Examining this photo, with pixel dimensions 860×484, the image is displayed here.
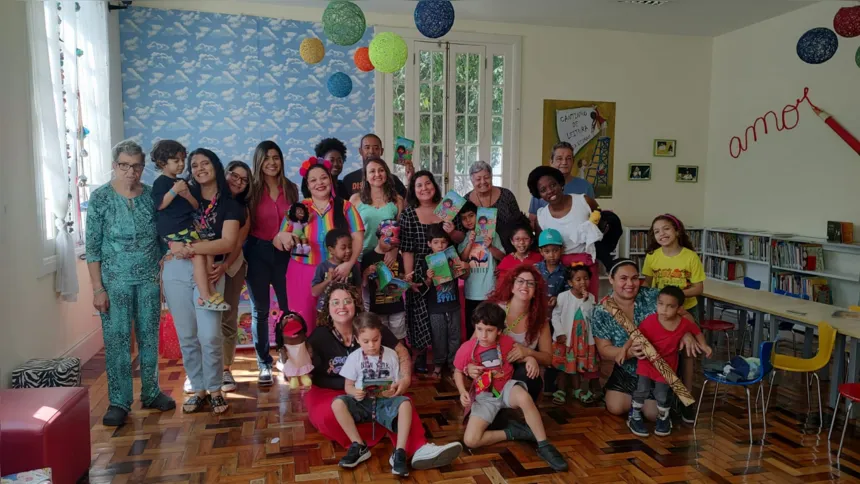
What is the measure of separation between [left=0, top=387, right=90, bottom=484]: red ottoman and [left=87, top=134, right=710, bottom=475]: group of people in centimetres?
76

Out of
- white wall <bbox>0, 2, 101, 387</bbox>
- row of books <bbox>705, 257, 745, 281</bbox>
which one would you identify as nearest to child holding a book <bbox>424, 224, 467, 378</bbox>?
white wall <bbox>0, 2, 101, 387</bbox>

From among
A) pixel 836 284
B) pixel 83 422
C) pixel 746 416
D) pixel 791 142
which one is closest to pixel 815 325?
pixel 746 416

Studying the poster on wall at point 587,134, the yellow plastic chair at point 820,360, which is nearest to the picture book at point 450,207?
the yellow plastic chair at point 820,360

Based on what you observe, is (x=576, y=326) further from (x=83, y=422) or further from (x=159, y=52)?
(x=159, y=52)

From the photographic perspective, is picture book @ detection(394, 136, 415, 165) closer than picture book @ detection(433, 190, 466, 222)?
No

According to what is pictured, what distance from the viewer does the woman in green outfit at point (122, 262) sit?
3594 mm

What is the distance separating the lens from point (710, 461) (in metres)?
3.29

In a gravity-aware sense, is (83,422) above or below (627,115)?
below

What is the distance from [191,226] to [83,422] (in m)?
1.31

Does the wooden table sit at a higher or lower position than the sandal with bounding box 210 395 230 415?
higher

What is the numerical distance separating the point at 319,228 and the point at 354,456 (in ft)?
5.33

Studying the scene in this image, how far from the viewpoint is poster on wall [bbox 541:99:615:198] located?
7.78 meters

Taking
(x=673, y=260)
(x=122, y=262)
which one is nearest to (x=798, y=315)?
(x=673, y=260)

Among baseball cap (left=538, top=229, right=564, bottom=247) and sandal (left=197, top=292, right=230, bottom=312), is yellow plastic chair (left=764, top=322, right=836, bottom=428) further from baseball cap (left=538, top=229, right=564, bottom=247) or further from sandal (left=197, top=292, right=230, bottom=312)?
sandal (left=197, top=292, right=230, bottom=312)
